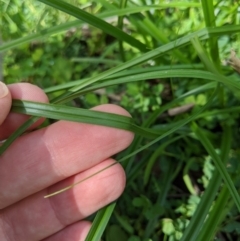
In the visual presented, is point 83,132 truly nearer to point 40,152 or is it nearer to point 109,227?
point 40,152

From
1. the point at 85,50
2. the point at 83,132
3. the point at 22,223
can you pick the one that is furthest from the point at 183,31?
the point at 22,223

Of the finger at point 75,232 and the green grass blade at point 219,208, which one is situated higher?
the green grass blade at point 219,208

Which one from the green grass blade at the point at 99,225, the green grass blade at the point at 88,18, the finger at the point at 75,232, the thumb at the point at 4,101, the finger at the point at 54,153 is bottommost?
the finger at the point at 75,232

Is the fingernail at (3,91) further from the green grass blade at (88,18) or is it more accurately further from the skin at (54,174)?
the green grass blade at (88,18)

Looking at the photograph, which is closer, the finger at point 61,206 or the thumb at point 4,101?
the thumb at point 4,101

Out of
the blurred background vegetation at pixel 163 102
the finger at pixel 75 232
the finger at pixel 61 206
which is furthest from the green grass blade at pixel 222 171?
the finger at pixel 75 232

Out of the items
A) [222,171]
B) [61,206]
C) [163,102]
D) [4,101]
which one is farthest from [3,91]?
[163,102]

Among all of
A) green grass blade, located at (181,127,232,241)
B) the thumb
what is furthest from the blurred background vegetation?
the thumb

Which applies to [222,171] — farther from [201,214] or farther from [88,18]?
[88,18]
